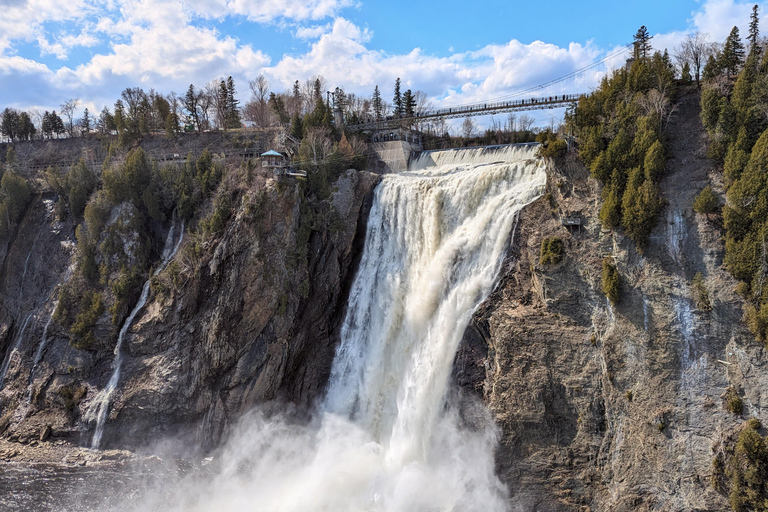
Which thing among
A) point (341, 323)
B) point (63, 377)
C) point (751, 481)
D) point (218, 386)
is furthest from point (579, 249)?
point (63, 377)

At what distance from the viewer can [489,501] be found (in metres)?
23.7

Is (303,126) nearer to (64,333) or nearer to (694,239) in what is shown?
(64,333)

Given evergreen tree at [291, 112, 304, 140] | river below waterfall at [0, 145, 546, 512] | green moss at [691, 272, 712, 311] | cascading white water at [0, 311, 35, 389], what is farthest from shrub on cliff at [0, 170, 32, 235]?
green moss at [691, 272, 712, 311]

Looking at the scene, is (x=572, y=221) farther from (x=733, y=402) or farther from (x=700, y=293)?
(x=733, y=402)

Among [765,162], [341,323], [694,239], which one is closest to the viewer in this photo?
[765,162]

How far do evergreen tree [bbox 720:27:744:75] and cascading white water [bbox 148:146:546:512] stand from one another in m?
10.4

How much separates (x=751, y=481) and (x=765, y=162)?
13.1 meters

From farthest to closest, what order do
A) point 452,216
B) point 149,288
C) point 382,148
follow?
point 382,148, point 149,288, point 452,216

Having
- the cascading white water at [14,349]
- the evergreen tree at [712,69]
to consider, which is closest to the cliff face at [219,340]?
the cascading white water at [14,349]

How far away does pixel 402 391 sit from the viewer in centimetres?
2850

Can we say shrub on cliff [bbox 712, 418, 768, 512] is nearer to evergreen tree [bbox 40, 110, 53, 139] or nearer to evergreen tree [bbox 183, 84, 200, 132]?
evergreen tree [bbox 183, 84, 200, 132]

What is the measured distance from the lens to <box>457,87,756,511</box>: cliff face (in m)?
20.7

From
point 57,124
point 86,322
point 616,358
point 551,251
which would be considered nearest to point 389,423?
point 616,358

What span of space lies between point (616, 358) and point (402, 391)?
12.0 metres
